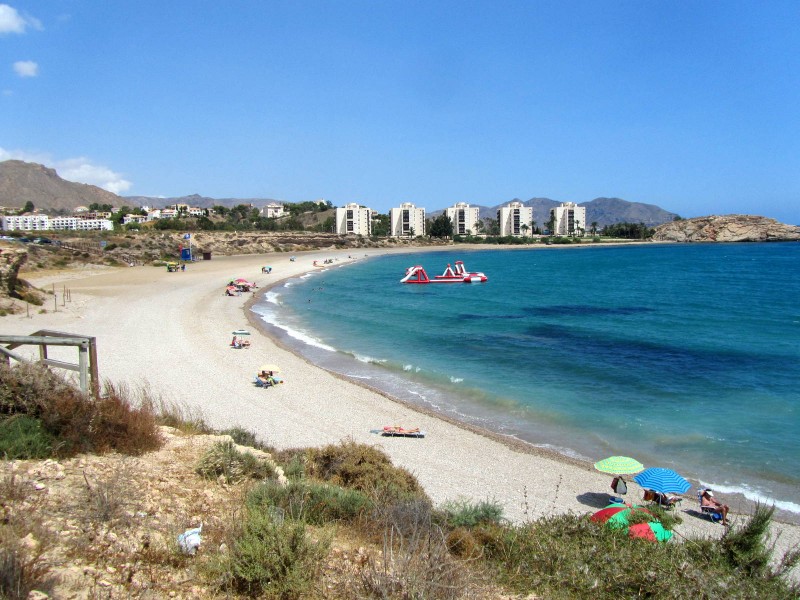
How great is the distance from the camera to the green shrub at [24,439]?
5.84 m

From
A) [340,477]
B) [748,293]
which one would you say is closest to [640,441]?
[340,477]

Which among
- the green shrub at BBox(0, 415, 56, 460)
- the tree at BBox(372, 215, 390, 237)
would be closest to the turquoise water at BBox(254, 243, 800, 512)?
the green shrub at BBox(0, 415, 56, 460)

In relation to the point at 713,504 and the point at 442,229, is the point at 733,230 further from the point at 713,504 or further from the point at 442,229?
the point at 713,504

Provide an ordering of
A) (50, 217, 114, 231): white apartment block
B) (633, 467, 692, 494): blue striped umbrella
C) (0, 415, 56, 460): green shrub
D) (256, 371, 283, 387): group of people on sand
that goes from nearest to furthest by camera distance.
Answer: (0, 415, 56, 460): green shrub < (633, 467, 692, 494): blue striped umbrella < (256, 371, 283, 387): group of people on sand < (50, 217, 114, 231): white apartment block

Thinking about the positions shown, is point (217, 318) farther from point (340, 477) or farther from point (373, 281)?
point (373, 281)

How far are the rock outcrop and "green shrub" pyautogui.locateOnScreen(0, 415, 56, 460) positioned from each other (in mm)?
193220

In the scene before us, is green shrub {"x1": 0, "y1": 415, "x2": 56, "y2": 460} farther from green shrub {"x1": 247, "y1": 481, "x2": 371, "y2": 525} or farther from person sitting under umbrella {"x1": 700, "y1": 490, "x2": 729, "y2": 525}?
person sitting under umbrella {"x1": 700, "y1": 490, "x2": 729, "y2": 525}

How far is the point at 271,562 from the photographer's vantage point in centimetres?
425

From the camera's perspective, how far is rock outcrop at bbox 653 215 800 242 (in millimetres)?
168625

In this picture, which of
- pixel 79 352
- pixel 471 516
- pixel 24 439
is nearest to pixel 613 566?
pixel 471 516

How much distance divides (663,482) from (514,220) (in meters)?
185

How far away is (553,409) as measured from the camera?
56.0ft

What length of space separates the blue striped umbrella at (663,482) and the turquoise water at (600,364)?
5.79 ft

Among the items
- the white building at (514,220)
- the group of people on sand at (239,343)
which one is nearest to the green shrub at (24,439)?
the group of people on sand at (239,343)
